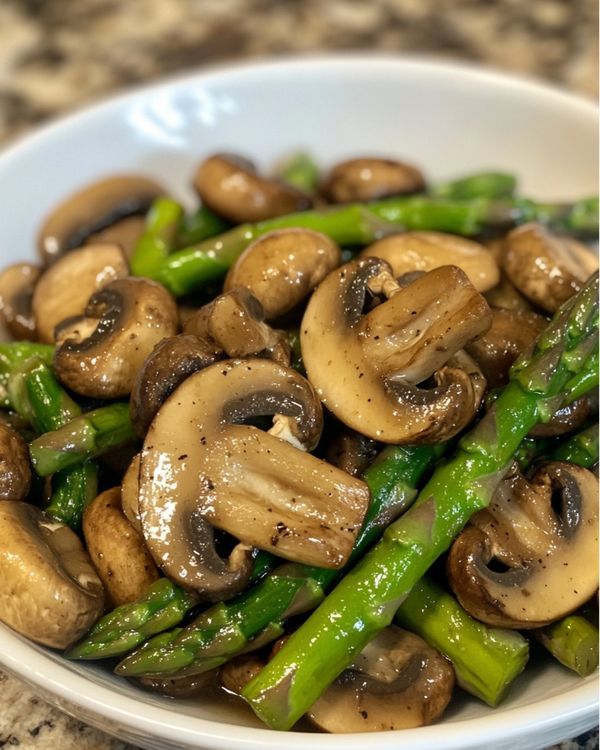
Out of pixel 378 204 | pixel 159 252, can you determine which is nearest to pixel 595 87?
pixel 378 204

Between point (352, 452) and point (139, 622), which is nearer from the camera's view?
point (139, 622)

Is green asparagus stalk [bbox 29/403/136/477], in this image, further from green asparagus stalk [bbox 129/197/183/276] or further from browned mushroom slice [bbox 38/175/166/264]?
browned mushroom slice [bbox 38/175/166/264]

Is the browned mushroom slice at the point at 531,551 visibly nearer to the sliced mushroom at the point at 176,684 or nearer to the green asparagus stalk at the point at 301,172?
the sliced mushroom at the point at 176,684

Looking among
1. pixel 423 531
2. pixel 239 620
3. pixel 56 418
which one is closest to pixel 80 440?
pixel 56 418

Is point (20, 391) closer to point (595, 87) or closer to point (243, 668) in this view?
point (243, 668)

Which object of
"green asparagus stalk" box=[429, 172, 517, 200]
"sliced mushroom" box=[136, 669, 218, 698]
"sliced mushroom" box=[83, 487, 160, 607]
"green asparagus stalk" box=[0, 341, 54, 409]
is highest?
"green asparagus stalk" box=[429, 172, 517, 200]

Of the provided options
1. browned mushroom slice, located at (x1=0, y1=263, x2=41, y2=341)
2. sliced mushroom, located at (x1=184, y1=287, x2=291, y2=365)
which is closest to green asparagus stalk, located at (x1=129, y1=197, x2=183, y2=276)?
browned mushroom slice, located at (x1=0, y1=263, x2=41, y2=341)

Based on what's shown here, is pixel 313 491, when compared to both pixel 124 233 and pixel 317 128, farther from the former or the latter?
pixel 317 128

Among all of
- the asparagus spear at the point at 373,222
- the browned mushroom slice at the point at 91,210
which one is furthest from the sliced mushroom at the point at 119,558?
the browned mushroom slice at the point at 91,210
